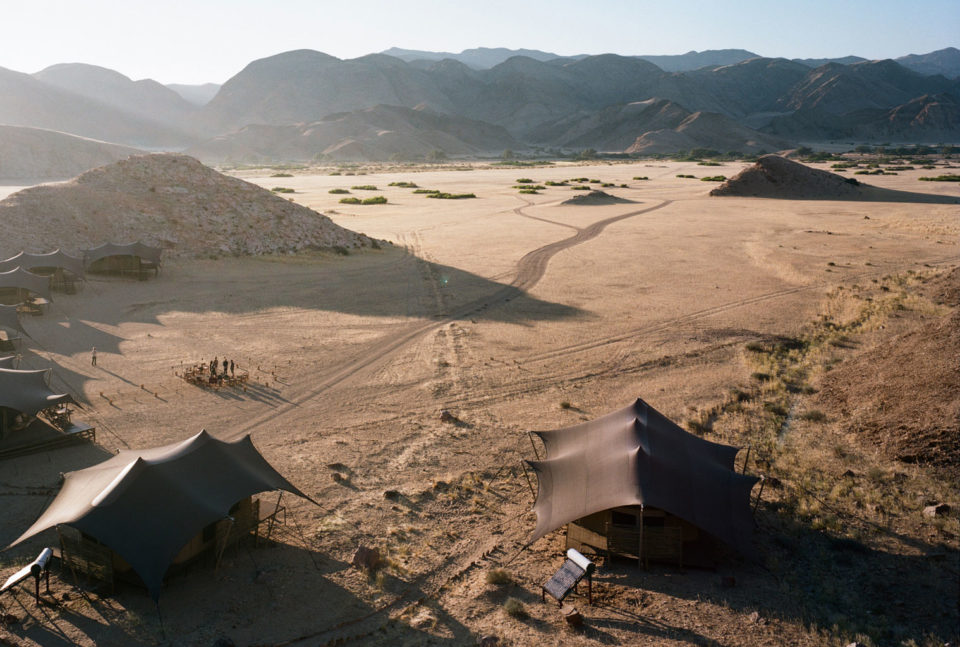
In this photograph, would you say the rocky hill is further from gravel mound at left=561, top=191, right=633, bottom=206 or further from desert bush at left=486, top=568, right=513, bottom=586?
desert bush at left=486, top=568, right=513, bottom=586

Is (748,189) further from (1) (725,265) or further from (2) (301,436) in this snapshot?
(2) (301,436)

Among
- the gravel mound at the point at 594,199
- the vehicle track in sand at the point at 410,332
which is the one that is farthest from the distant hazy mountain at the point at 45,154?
the vehicle track in sand at the point at 410,332

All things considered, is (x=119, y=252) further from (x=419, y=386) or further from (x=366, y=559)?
(x=366, y=559)

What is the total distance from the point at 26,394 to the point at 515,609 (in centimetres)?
1382

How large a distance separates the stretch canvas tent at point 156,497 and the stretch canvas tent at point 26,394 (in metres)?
4.68

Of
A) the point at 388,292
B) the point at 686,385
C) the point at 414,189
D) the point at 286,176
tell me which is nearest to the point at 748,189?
the point at 414,189

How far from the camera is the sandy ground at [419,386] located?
12.0 metres

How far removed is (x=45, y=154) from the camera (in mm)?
115938

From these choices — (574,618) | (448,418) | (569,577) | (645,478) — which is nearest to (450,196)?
(448,418)

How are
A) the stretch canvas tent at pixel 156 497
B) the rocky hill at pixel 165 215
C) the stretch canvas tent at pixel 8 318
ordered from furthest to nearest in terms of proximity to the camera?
the rocky hill at pixel 165 215 → the stretch canvas tent at pixel 8 318 → the stretch canvas tent at pixel 156 497

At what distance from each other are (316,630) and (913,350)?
A: 1835 centimetres

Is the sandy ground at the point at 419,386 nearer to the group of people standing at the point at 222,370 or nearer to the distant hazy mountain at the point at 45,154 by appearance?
the group of people standing at the point at 222,370

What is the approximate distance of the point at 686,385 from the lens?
23.7 meters

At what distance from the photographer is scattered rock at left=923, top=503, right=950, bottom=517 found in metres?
14.9
